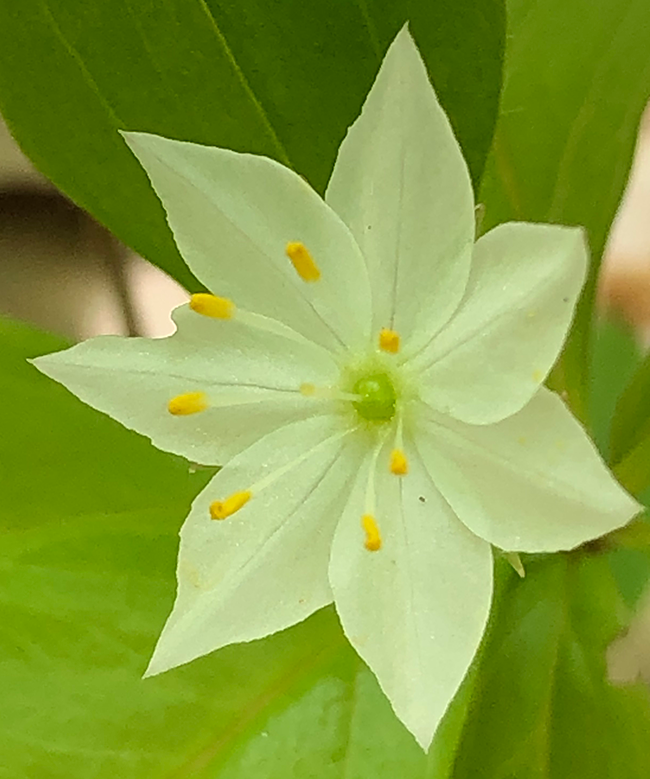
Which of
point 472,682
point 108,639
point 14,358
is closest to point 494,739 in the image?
point 472,682

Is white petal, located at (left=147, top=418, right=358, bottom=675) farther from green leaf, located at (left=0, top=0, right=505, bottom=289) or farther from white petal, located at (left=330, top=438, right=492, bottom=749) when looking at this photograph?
green leaf, located at (left=0, top=0, right=505, bottom=289)

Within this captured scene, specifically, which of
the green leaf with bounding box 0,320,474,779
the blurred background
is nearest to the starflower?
the green leaf with bounding box 0,320,474,779

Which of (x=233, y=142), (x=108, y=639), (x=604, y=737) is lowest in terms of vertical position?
(x=604, y=737)

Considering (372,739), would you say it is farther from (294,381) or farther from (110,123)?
(110,123)

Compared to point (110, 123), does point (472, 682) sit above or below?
below

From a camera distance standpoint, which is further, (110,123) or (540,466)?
(110,123)

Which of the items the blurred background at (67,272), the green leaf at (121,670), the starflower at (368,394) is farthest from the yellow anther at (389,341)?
the blurred background at (67,272)

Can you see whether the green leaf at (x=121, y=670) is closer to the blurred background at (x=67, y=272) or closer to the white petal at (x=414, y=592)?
the white petal at (x=414, y=592)
